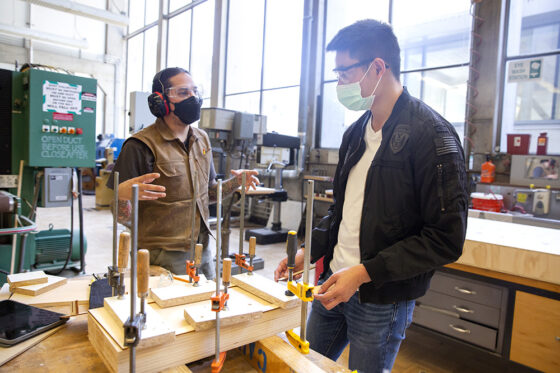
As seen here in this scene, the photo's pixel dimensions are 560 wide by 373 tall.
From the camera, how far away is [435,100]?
4.66 m

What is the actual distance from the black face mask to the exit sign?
133 inches

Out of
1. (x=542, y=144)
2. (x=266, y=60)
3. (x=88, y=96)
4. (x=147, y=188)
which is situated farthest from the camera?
(x=266, y=60)

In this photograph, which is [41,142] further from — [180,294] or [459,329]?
[459,329]

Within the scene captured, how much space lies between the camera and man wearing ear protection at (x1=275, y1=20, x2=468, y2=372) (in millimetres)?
836

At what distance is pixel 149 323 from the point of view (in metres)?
0.67

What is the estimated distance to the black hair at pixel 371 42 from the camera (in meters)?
0.95

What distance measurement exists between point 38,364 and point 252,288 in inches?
17.7

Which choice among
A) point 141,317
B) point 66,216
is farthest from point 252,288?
point 66,216

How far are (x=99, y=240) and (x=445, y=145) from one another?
492cm

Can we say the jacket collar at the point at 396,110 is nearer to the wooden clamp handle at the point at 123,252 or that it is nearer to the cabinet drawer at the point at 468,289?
the wooden clamp handle at the point at 123,252

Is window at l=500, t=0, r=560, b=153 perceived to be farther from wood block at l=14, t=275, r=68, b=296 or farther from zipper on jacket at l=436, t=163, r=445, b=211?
wood block at l=14, t=275, r=68, b=296

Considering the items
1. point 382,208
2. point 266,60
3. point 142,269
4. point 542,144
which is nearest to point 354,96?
point 382,208

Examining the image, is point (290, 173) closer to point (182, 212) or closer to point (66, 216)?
point (66, 216)

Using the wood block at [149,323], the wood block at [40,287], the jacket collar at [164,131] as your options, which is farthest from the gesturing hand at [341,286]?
the jacket collar at [164,131]
